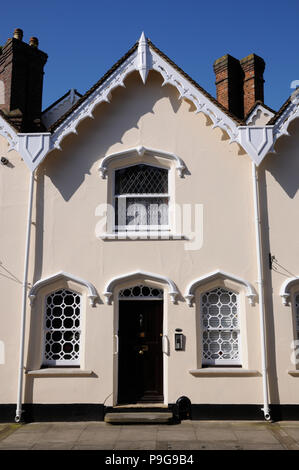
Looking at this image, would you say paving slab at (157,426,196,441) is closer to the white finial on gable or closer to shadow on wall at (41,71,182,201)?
shadow on wall at (41,71,182,201)

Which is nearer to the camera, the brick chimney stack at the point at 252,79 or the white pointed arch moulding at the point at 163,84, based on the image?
the white pointed arch moulding at the point at 163,84

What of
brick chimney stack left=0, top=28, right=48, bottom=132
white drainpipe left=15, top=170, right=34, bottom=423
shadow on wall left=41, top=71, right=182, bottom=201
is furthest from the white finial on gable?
white drainpipe left=15, top=170, right=34, bottom=423

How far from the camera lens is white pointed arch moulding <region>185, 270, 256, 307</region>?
380 inches

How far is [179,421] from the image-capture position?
9133 mm

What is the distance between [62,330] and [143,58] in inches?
261

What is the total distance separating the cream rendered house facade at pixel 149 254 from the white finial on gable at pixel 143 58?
0.09 feet

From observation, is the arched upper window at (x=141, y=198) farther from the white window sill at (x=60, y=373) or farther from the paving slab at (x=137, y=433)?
the paving slab at (x=137, y=433)

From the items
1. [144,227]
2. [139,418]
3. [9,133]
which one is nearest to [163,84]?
[144,227]

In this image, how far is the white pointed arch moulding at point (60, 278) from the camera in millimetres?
9711

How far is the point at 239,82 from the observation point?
13.0 m

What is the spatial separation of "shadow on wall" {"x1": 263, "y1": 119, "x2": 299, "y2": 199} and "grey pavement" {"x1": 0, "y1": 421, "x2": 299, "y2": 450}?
17.0 feet

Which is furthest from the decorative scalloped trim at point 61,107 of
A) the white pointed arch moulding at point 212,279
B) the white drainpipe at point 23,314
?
the white pointed arch moulding at point 212,279

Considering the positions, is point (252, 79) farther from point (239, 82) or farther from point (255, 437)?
point (255, 437)

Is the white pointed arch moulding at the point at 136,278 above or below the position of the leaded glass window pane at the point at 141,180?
below
